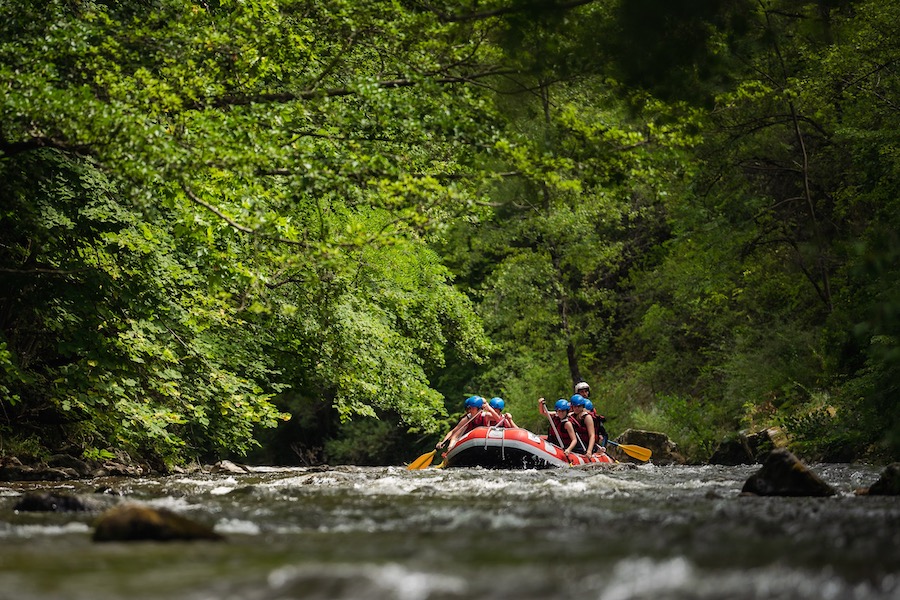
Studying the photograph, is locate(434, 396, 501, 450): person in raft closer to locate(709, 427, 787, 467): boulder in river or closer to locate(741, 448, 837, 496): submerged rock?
locate(709, 427, 787, 467): boulder in river

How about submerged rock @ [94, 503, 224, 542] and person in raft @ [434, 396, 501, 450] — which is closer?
submerged rock @ [94, 503, 224, 542]

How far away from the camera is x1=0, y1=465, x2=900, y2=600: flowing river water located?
11.1 feet

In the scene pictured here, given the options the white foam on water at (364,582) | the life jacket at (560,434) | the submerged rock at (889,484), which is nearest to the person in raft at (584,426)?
the life jacket at (560,434)

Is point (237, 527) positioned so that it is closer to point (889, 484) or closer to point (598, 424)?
point (889, 484)

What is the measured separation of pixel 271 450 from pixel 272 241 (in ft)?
82.1

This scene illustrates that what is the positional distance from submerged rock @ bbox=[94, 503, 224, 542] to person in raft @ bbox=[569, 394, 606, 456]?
11.7 metres

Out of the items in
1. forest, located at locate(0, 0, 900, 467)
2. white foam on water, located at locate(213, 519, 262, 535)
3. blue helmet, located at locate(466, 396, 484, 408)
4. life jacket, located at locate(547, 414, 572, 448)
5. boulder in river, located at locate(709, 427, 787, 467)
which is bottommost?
boulder in river, located at locate(709, 427, 787, 467)

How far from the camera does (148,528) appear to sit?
188 inches

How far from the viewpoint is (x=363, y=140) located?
31.6 ft

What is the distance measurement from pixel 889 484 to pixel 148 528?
215 inches

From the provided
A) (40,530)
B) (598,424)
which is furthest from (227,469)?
(40,530)

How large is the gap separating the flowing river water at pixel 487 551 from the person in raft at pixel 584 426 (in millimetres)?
8306

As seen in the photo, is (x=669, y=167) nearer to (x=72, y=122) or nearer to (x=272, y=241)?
(x=272, y=241)

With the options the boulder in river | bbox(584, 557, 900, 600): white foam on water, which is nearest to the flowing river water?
bbox(584, 557, 900, 600): white foam on water
